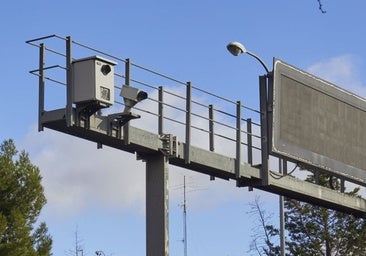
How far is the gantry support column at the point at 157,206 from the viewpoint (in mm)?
16438

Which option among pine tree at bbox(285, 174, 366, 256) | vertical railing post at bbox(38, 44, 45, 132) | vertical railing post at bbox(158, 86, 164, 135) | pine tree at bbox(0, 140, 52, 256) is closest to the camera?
vertical railing post at bbox(38, 44, 45, 132)

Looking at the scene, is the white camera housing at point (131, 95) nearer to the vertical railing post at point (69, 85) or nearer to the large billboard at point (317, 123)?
the vertical railing post at point (69, 85)

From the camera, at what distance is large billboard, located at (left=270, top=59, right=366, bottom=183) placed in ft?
62.7

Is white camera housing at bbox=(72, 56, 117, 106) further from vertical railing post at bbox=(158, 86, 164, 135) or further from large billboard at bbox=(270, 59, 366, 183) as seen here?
large billboard at bbox=(270, 59, 366, 183)

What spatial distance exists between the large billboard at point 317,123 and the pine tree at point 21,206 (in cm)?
1307

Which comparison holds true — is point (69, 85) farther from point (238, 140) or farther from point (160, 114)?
point (238, 140)

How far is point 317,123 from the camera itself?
66.2 feet

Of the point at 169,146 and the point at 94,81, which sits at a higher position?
the point at 94,81

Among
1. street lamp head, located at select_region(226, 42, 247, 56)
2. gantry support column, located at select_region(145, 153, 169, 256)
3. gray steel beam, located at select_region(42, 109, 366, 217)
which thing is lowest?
gantry support column, located at select_region(145, 153, 169, 256)

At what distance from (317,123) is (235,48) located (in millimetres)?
2978

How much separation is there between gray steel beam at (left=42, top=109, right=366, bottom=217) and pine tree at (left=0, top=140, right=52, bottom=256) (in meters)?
12.3

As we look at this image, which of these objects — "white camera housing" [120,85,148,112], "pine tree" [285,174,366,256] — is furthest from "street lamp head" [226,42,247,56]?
"pine tree" [285,174,366,256]

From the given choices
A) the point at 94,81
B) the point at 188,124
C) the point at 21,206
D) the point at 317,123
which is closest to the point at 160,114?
the point at 188,124

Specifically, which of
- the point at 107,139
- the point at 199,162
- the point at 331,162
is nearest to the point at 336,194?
the point at 331,162
